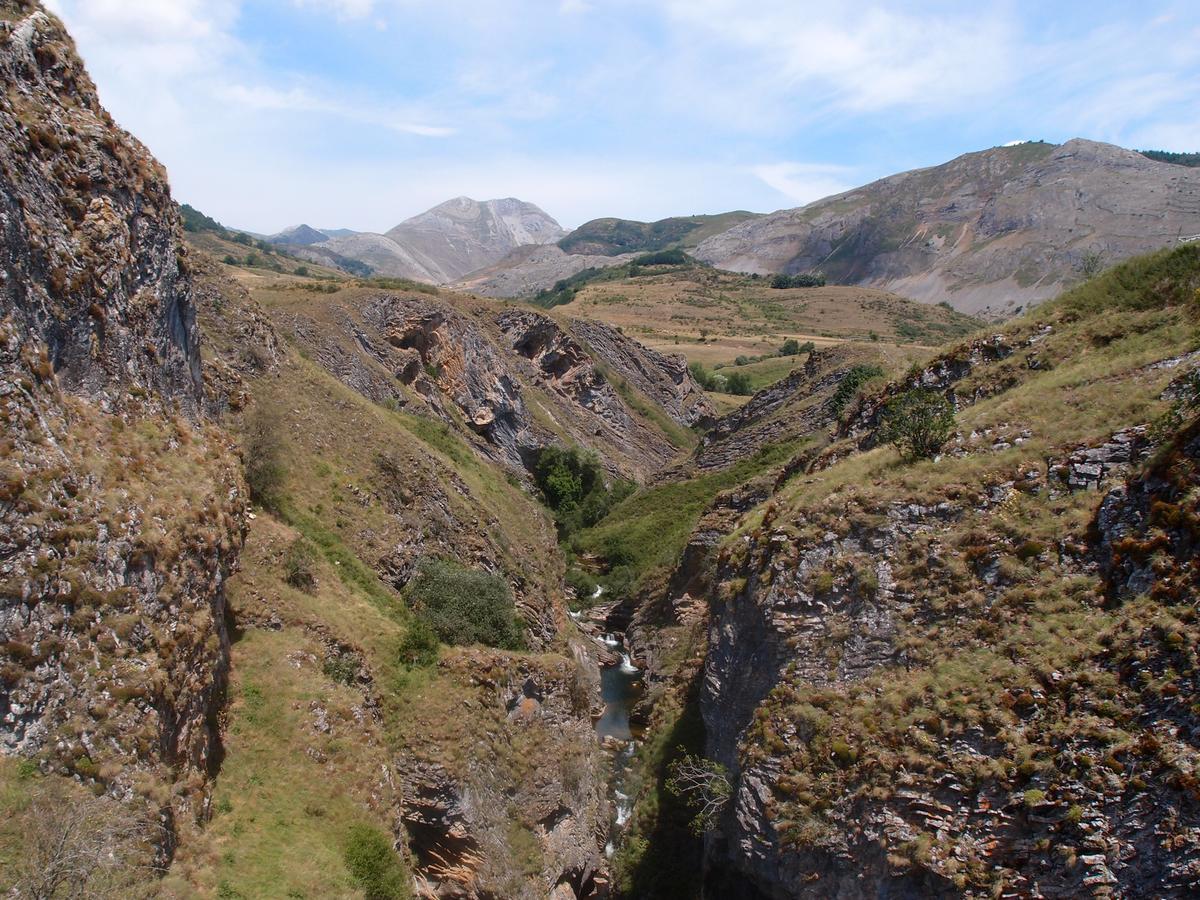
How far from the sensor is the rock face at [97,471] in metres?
11.6

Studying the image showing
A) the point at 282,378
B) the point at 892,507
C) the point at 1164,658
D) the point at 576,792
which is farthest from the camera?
the point at 282,378

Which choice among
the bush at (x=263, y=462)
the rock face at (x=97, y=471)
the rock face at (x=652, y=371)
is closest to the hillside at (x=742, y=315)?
the rock face at (x=652, y=371)

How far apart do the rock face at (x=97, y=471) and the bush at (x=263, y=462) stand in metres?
3.93

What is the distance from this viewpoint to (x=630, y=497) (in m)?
59.4

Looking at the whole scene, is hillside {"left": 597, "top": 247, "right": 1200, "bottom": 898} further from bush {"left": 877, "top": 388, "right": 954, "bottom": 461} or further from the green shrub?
the green shrub

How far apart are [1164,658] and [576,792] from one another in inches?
646

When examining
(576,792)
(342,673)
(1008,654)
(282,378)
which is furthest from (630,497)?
(1008,654)

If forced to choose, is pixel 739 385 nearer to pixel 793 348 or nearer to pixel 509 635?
pixel 793 348

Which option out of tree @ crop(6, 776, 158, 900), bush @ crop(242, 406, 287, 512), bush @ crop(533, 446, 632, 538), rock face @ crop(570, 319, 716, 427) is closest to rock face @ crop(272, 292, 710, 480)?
rock face @ crop(570, 319, 716, 427)

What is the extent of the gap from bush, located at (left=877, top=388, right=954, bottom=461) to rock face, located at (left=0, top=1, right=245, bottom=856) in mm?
17371

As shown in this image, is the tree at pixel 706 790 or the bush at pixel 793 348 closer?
the tree at pixel 706 790

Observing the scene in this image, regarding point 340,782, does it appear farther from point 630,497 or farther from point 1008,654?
point 630,497

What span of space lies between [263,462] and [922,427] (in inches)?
774

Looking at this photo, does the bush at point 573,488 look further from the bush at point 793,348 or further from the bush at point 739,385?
the bush at point 793,348
